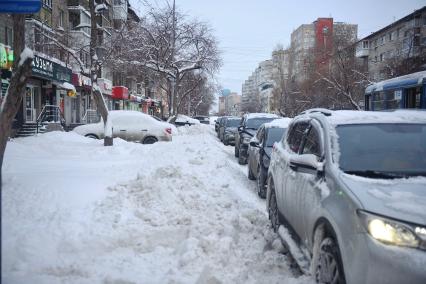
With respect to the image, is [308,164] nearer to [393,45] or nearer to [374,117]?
[374,117]

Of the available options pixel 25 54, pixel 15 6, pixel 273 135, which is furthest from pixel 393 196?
pixel 273 135

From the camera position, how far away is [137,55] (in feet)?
111

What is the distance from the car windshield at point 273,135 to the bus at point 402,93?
5.96 meters

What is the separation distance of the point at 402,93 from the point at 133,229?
1315 centimetres

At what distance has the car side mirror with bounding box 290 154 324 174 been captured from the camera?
14.3ft

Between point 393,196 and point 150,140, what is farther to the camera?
point 150,140

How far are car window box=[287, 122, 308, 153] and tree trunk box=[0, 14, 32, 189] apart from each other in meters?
4.15

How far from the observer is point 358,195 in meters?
3.58

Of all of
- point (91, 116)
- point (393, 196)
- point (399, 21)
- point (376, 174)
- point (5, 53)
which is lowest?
point (393, 196)

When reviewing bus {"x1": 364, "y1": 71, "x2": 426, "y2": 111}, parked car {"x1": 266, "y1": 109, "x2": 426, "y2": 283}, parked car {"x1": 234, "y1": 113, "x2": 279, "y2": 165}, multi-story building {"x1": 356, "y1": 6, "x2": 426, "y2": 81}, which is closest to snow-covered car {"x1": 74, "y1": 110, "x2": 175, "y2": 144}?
parked car {"x1": 234, "y1": 113, "x2": 279, "y2": 165}

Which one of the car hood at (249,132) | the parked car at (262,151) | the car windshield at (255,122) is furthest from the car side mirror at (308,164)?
the car windshield at (255,122)

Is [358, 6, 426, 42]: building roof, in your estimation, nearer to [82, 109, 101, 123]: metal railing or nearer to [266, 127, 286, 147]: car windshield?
[82, 109, 101, 123]: metal railing

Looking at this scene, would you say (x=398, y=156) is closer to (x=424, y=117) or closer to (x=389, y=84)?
(x=424, y=117)

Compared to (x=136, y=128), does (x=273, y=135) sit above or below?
above
